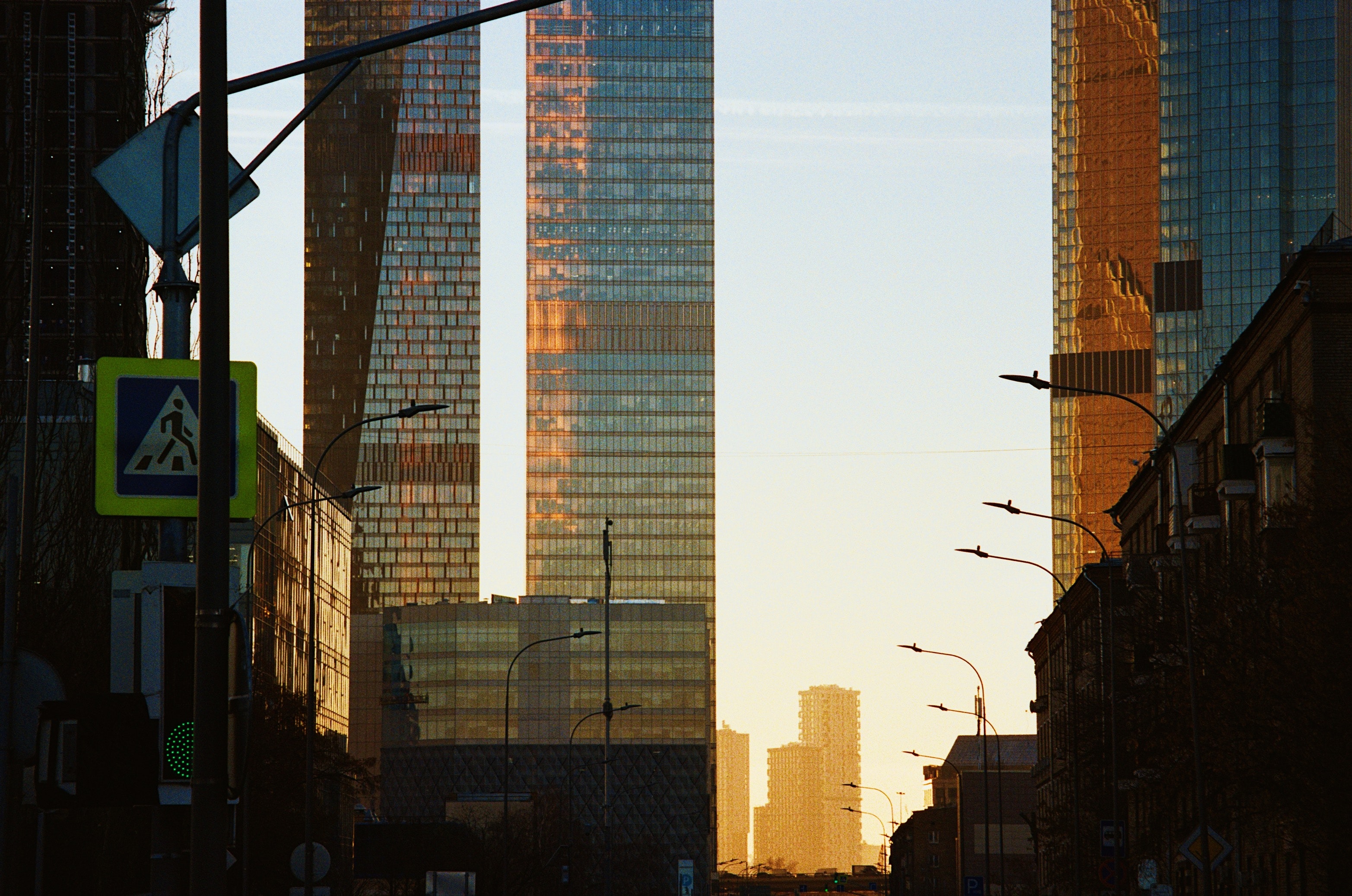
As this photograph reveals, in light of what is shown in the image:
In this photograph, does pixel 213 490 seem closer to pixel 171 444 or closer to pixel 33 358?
pixel 171 444

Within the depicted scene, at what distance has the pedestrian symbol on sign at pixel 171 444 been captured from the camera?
12102 millimetres

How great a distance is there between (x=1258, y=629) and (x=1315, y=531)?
202 cm

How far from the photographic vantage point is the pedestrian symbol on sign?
12.1 metres

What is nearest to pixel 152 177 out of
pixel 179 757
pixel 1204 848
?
pixel 179 757

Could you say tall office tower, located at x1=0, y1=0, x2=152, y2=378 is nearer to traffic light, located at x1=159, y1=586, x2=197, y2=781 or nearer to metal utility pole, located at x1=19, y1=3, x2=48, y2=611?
metal utility pole, located at x1=19, y1=3, x2=48, y2=611

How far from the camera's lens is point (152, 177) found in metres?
13.3

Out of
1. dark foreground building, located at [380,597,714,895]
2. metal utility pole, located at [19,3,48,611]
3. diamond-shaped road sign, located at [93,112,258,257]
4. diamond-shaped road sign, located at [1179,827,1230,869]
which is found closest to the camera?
diamond-shaped road sign, located at [93,112,258,257]

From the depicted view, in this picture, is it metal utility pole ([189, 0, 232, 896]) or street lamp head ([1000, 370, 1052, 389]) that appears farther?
street lamp head ([1000, 370, 1052, 389])

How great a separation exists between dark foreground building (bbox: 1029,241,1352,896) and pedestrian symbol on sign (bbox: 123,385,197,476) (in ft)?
77.6

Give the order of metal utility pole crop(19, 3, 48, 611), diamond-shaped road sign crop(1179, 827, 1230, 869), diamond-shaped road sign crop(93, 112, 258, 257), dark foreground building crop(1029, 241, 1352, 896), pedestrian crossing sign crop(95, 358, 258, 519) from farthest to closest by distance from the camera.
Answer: diamond-shaped road sign crop(1179, 827, 1230, 869) → dark foreground building crop(1029, 241, 1352, 896) → metal utility pole crop(19, 3, 48, 611) → diamond-shaped road sign crop(93, 112, 258, 257) → pedestrian crossing sign crop(95, 358, 258, 519)

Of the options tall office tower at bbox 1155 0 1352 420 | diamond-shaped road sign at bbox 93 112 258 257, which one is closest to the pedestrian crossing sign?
diamond-shaped road sign at bbox 93 112 258 257

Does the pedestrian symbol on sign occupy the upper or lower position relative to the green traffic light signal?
upper

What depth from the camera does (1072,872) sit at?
210 feet

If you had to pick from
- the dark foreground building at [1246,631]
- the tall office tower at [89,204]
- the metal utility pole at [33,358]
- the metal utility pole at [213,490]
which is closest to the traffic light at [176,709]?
the metal utility pole at [213,490]
